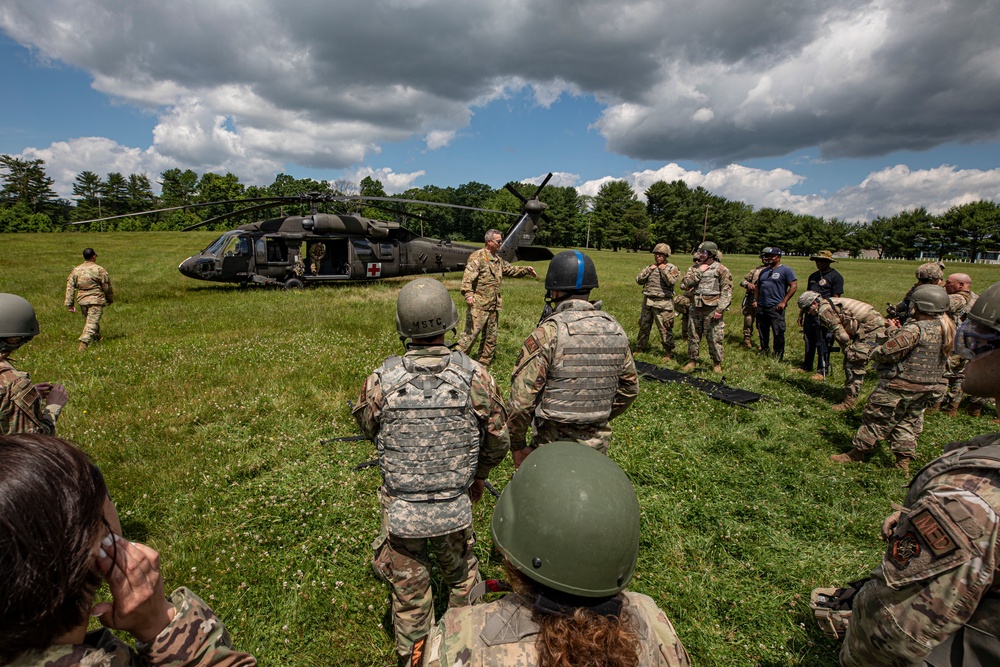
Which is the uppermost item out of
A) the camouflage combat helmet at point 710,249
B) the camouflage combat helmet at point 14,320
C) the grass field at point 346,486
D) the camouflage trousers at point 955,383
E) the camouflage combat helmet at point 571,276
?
the camouflage combat helmet at point 710,249

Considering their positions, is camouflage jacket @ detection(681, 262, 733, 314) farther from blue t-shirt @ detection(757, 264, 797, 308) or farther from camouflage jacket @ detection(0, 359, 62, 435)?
camouflage jacket @ detection(0, 359, 62, 435)

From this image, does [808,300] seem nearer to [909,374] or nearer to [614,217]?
[909,374]

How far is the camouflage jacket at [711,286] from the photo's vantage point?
8664 mm

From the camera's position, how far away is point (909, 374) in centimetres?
510

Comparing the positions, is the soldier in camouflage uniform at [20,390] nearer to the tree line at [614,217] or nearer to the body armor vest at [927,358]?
the body armor vest at [927,358]

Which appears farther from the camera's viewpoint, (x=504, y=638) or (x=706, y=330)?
(x=706, y=330)

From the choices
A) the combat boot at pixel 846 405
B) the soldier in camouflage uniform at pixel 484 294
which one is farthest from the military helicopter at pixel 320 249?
the combat boot at pixel 846 405

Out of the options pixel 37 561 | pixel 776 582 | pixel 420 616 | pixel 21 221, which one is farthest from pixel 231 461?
pixel 21 221

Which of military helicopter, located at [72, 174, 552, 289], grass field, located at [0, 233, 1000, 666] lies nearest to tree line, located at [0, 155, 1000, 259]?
military helicopter, located at [72, 174, 552, 289]

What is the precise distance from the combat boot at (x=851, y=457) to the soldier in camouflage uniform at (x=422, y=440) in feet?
16.6

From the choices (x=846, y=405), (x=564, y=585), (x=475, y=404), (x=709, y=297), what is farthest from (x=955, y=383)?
(x=564, y=585)

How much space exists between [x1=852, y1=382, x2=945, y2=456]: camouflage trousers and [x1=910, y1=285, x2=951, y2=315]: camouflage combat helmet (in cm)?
83

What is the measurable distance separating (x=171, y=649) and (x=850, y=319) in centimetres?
828

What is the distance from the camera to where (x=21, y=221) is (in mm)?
52781
